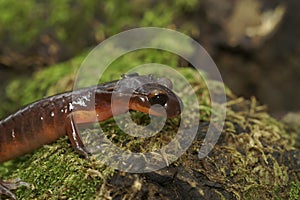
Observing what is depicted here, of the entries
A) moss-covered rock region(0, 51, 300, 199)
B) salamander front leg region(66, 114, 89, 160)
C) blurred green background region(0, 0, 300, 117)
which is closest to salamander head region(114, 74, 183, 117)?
moss-covered rock region(0, 51, 300, 199)

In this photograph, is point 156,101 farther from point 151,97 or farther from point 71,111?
point 71,111

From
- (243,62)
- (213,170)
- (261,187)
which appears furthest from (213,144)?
(243,62)

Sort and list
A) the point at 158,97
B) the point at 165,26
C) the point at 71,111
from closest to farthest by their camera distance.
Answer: the point at 158,97 < the point at 71,111 < the point at 165,26

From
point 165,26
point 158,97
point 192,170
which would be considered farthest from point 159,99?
point 165,26

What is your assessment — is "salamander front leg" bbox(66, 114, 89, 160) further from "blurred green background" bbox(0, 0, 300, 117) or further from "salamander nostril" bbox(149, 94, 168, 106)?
"blurred green background" bbox(0, 0, 300, 117)

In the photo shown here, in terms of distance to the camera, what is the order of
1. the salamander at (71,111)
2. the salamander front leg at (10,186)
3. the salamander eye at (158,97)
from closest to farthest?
the salamander front leg at (10,186) < the salamander eye at (158,97) < the salamander at (71,111)

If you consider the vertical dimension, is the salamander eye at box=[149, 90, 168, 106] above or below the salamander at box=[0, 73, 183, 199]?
above

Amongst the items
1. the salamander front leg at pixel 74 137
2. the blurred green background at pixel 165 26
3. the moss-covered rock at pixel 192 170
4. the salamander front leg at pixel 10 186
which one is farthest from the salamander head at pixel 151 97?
the blurred green background at pixel 165 26

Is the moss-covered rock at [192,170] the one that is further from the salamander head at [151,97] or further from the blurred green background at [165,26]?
the blurred green background at [165,26]
